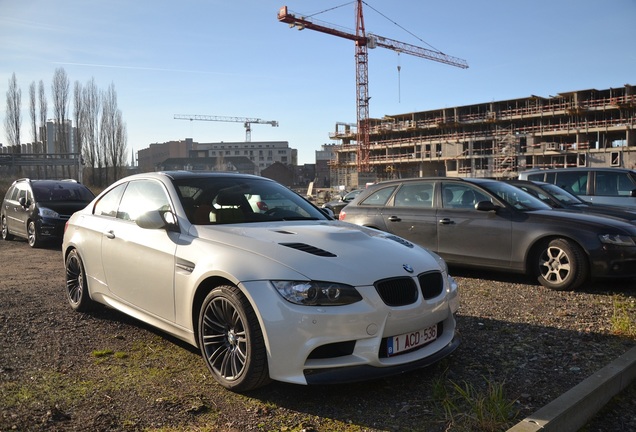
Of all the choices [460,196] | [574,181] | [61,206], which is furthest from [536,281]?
[61,206]

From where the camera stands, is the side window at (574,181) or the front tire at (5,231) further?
the front tire at (5,231)

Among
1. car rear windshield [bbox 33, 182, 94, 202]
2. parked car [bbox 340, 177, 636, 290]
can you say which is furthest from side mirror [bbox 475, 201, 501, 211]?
car rear windshield [bbox 33, 182, 94, 202]

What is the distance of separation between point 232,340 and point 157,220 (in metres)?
1.32

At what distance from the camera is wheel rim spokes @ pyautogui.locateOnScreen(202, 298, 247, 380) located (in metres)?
3.35

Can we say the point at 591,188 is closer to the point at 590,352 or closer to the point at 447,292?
the point at 590,352

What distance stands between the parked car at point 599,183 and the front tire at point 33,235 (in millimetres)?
12151

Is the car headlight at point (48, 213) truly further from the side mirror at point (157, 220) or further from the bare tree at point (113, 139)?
the bare tree at point (113, 139)

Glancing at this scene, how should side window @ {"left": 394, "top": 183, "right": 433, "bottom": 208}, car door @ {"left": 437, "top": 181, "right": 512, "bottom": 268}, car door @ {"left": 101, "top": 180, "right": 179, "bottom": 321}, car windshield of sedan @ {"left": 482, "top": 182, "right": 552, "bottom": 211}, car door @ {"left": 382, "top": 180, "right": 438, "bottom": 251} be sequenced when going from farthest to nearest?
side window @ {"left": 394, "top": 183, "right": 433, "bottom": 208}
car door @ {"left": 382, "top": 180, "right": 438, "bottom": 251}
car windshield of sedan @ {"left": 482, "top": 182, "right": 552, "bottom": 211}
car door @ {"left": 437, "top": 181, "right": 512, "bottom": 268}
car door @ {"left": 101, "top": 180, "right": 179, "bottom": 321}

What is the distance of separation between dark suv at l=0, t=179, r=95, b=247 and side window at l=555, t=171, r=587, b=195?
38.5 ft

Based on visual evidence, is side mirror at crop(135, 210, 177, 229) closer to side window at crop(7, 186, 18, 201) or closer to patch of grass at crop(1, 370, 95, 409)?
patch of grass at crop(1, 370, 95, 409)

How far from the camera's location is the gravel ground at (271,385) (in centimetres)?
303

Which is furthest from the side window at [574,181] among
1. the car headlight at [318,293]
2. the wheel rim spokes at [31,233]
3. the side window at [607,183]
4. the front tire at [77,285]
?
the wheel rim spokes at [31,233]

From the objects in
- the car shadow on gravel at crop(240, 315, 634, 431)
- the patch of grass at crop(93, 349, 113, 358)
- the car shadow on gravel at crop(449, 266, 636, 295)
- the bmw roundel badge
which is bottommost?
the car shadow on gravel at crop(449, 266, 636, 295)

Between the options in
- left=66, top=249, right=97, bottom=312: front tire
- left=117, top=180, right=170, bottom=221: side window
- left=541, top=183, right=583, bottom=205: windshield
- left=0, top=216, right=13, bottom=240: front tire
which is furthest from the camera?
left=0, top=216, right=13, bottom=240: front tire
